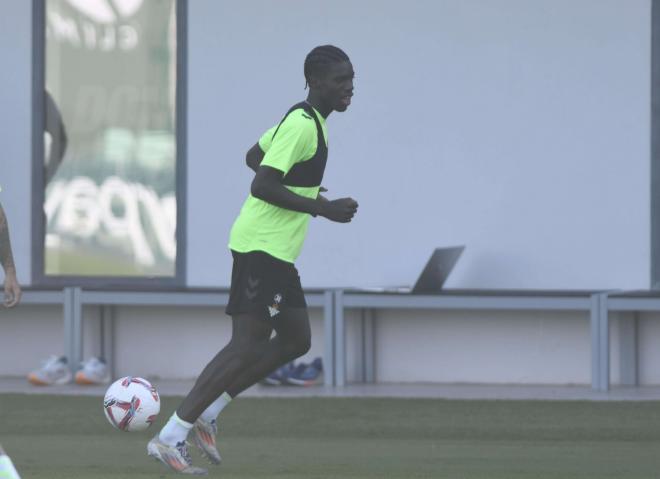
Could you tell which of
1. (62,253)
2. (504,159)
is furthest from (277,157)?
(62,253)

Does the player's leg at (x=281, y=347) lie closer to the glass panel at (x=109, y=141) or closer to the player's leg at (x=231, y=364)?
the player's leg at (x=231, y=364)

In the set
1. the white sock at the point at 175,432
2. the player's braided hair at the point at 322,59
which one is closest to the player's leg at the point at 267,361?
the white sock at the point at 175,432

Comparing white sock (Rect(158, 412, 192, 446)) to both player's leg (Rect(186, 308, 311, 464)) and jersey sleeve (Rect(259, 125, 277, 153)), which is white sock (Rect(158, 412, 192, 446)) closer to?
player's leg (Rect(186, 308, 311, 464))

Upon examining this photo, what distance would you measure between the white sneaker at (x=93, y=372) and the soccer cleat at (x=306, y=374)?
130 cm

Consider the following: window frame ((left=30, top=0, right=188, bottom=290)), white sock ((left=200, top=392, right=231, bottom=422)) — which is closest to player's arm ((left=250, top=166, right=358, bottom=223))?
white sock ((left=200, top=392, right=231, bottom=422))

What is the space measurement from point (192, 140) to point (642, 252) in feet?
10.6

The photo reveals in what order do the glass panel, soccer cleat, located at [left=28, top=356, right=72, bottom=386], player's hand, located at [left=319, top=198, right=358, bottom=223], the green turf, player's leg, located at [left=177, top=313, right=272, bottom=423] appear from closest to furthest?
player's hand, located at [left=319, top=198, right=358, bottom=223], player's leg, located at [left=177, top=313, right=272, bottom=423], the green turf, soccer cleat, located at [left=28, top=356, right=72, bottom=386], the glass panel

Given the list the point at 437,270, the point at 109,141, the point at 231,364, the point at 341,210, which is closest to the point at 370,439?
the point at 231,364

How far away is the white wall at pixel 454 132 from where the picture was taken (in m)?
9.88

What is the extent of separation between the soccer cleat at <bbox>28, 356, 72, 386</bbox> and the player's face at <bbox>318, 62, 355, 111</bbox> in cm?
440

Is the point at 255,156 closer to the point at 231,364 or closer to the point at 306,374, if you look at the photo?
the point at 231,364

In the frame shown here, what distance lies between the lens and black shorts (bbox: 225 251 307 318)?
5977 mm

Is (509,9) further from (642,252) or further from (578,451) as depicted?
(578,451)

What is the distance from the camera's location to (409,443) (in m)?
7.39
